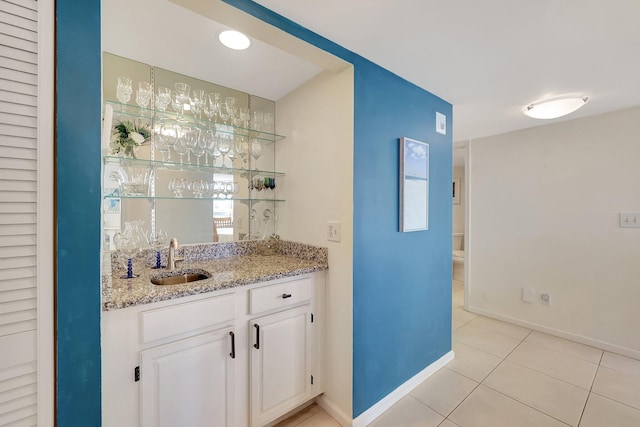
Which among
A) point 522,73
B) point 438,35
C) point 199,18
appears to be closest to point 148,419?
point 199,18

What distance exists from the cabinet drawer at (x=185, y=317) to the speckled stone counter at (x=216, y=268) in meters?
0.06

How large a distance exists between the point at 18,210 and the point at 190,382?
3.14 ft

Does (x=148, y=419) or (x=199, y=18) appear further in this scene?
(x=199, y=18)

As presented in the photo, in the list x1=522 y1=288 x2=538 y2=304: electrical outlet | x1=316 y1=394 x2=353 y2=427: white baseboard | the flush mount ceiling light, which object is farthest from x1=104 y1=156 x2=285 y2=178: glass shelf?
x1=522 y1=288 x2=538 y2=304: electrical outlet

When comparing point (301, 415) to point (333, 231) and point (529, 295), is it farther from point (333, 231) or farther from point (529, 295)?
point (529, 295)

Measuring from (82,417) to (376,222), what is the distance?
4.99ft

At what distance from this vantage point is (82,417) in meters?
0.87

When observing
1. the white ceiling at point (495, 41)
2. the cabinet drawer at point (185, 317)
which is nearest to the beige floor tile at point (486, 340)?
the white ceiling at point (495, 41)

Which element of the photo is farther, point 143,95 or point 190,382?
point 143,95

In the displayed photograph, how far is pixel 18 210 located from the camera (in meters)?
0.76

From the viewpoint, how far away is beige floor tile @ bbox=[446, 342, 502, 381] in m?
2.10

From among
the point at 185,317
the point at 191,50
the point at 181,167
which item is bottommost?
the point at 185,317

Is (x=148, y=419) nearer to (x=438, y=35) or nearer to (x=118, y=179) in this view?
(x=118, y=179)

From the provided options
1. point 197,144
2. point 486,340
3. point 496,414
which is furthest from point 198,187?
point 486,340
